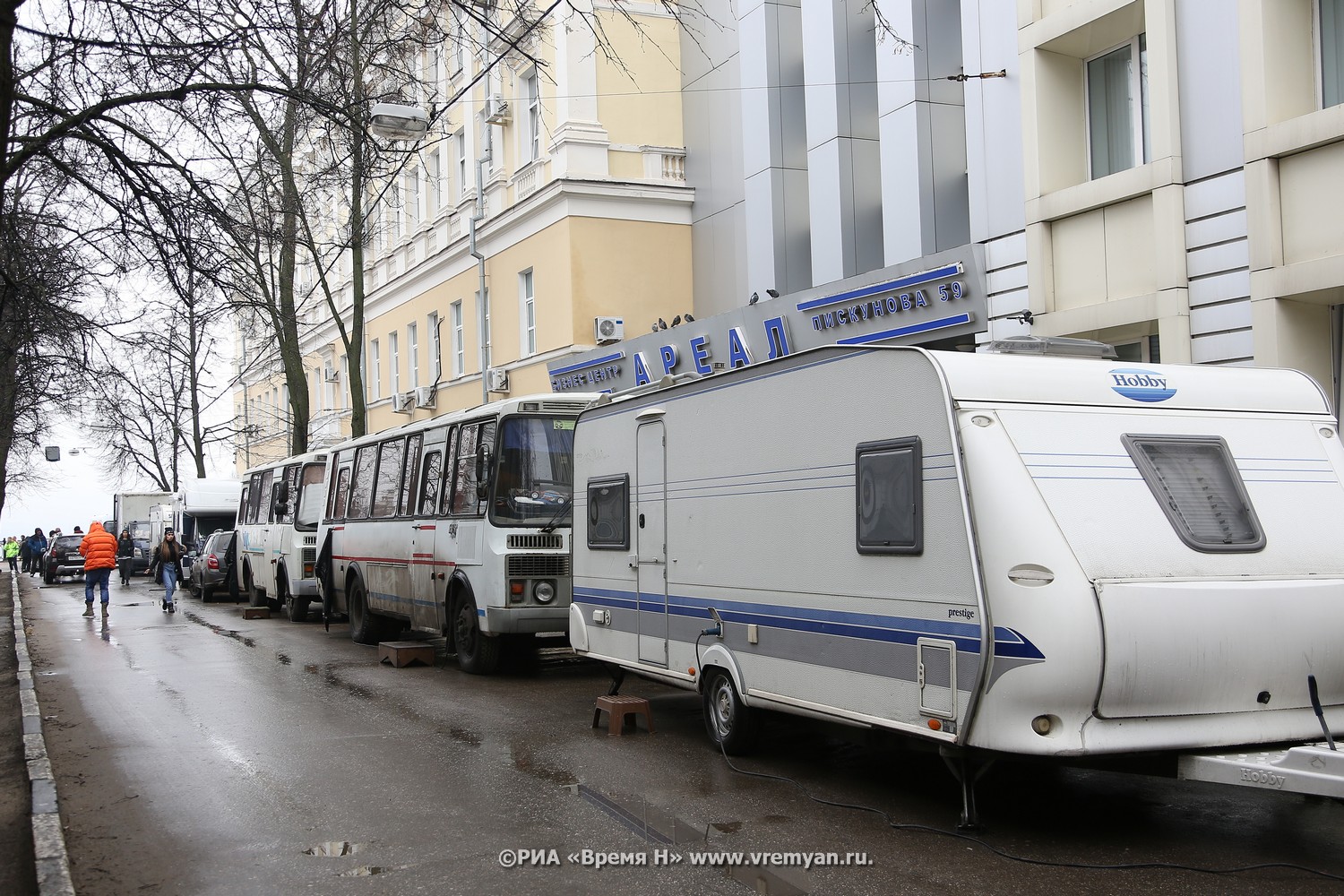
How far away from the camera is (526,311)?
96.3ft

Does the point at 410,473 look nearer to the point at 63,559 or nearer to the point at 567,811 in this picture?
the point at 567,811

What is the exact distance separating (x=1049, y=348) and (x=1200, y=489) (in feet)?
4.17

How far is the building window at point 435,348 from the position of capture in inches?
1368

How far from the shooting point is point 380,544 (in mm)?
17328

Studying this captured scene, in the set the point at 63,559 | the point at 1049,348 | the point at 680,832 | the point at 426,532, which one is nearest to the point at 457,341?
the point at 426,532

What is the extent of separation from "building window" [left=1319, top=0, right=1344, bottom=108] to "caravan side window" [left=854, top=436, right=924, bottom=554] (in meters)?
7.64

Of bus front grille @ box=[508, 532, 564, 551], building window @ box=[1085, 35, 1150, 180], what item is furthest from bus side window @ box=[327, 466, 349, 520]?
building window @ box=[1085, 35, 1150, 180]

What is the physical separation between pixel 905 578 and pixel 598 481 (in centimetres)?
448

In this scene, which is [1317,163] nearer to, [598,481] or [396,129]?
[598,481]

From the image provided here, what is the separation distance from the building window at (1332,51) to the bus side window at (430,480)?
10052mm

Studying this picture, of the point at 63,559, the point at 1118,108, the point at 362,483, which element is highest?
the point at 1118,108

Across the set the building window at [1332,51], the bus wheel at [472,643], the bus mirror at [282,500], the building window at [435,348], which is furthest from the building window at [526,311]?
the building window at [1332,51]

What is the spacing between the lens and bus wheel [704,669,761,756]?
9.08 meters

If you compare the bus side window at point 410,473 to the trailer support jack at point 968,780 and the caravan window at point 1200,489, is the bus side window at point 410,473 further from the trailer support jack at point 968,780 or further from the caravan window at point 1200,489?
the caravan window at point 1200,489
